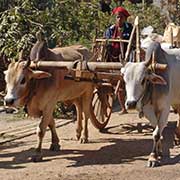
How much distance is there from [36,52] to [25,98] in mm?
712

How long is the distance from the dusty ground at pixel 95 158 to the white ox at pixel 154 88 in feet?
1.08

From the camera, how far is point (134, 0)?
62.6 feet

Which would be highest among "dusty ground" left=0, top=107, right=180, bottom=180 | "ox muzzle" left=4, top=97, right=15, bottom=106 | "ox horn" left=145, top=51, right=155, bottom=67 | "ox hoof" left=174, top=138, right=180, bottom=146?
"ox horn" left=145, top=51, right=155, bottom=67

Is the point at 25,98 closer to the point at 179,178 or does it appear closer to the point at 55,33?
the point at 179,178

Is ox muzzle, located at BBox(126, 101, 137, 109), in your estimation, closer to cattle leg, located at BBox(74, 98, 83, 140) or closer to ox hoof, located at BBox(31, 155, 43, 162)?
ox hoof, located at BBox(31, 155, 43, 162)

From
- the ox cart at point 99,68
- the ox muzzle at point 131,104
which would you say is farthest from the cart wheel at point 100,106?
the ox muzzle at point 131,104

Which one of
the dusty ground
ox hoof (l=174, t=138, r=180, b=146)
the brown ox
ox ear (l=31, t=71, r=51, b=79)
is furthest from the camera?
ox hoof (l=174, t=138, r=180, b=146)

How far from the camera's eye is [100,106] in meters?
9.64

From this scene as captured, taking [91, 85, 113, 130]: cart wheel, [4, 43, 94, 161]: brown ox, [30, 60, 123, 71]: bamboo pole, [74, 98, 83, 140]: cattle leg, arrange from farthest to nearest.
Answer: [91, 85, 113, 130]: cart wheel, [74, 98, 83, 140]: cattle leg, [30, 60, 123, 71]: bamboo pole, [4, 43, 94, 161]: brown ox

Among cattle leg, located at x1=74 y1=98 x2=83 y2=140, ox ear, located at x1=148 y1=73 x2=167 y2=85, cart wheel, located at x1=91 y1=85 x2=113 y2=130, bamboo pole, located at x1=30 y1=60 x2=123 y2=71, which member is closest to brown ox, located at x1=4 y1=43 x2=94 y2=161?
bamboo pole, located at x1=30 y1=60 x2=123 y2=71

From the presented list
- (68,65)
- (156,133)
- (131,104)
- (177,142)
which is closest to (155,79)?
(131,104)

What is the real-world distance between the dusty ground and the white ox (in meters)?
0.33

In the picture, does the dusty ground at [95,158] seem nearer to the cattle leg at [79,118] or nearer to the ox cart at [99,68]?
the cattle leg at [79,118]

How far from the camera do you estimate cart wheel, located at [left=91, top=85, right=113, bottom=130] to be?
9484 mm
